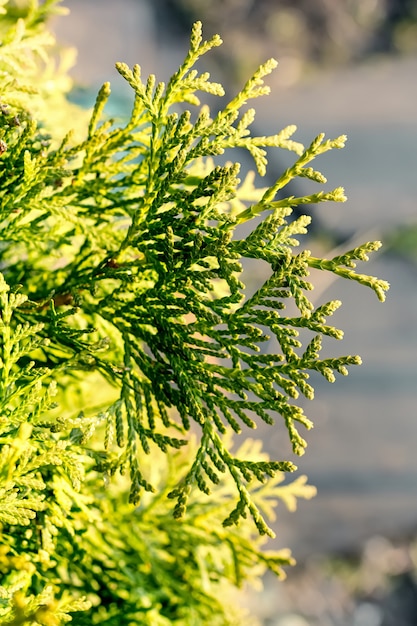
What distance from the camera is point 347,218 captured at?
584 centimetres

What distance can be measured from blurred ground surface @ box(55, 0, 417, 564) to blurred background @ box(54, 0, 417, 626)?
0.04ft

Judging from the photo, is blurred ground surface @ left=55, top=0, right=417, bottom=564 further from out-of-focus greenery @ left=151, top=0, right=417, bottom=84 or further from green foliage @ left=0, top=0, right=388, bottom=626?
green foliage @ left=0, top=0, right=388, bottom=626

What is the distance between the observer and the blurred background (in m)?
4.47

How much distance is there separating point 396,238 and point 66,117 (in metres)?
4.51

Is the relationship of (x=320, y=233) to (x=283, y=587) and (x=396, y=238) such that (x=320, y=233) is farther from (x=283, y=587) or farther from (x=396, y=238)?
(x=283, y=587)

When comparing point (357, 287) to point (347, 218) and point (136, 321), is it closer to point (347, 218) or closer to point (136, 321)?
point (347, 218)

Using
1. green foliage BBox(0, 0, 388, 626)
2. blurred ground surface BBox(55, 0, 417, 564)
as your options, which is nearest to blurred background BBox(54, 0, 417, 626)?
blurred ground surface BBox(55, 0, 417, 564)

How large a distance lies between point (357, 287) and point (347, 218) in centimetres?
70

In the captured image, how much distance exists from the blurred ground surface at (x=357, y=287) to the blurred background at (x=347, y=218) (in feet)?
0.04

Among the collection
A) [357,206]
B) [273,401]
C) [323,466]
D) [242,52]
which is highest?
[242,52]

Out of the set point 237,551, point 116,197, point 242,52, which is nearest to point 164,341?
point 116,197

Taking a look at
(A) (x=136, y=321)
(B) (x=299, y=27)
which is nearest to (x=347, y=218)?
(B) (x=299, y=27)

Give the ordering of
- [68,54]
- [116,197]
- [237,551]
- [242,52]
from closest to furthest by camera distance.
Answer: [116,197] < [237,551] < [68,54] < [242,52]

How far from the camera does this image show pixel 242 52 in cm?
671
